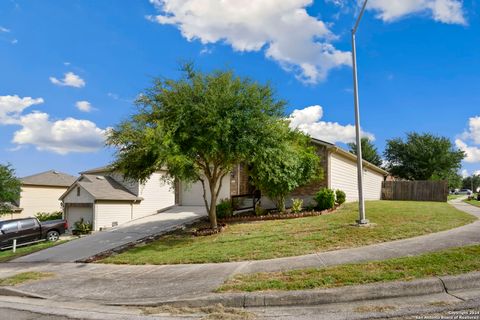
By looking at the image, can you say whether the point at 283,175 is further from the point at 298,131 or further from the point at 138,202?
the point at 138,202

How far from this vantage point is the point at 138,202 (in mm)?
24859

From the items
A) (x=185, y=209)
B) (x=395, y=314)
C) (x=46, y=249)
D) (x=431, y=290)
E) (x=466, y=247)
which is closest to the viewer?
(x=395, y=314)

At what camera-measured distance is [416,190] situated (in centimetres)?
2753

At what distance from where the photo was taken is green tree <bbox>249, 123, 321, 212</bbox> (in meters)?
13.8

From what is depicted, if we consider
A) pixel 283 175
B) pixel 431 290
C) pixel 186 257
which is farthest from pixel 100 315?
pixel 283 175

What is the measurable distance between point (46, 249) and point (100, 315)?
11024 mm

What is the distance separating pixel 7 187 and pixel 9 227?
35.2ft

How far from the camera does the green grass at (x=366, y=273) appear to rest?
6199 millimetres

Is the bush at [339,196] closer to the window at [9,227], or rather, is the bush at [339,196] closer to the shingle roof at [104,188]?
the shingle roof at [104,188]

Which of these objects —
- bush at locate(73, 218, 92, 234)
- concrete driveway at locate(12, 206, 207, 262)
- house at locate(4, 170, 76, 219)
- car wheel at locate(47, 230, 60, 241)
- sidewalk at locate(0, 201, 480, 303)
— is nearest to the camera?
sidewalk at locate(0, 201, 480, 303)

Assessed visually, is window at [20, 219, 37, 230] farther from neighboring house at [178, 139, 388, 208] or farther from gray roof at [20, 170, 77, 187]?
gray roof at [20, 170, 77, 187]

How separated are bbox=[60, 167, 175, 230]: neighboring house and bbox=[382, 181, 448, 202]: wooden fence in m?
17.4

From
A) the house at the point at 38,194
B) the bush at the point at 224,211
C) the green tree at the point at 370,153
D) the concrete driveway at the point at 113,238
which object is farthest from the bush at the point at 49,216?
the green tree at the point at 370,153

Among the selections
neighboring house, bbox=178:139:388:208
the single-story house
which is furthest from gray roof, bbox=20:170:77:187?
neighboring house, bbox=178:139:388:208
